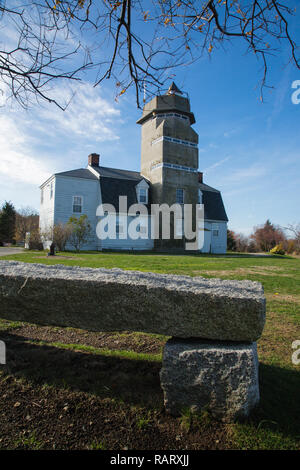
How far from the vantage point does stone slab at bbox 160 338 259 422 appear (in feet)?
6.52

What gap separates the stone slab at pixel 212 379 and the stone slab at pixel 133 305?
11cm

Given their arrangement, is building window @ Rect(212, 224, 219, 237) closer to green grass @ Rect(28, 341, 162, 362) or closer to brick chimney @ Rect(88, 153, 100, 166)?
brick chimney @ Rect(88, 153, 100, 166)

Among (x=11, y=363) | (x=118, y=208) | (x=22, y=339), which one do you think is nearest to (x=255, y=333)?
(x=11, y=363)

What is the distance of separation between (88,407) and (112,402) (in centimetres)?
19

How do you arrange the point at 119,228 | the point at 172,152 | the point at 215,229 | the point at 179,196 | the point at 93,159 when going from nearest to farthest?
the point at 119,228, the point at 172,152, the point at 179,196, the point at 93,159, the point at 215,229

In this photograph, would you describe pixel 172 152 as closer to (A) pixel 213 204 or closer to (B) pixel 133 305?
(A) pixel 213 204

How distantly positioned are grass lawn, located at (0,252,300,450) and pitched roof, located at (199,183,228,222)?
2505cm

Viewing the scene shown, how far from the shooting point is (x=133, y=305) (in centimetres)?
217

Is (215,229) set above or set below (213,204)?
below

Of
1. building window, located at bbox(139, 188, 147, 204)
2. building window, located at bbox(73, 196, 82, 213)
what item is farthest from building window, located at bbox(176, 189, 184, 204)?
building window, located at bbox(73, 196, 82, 213)

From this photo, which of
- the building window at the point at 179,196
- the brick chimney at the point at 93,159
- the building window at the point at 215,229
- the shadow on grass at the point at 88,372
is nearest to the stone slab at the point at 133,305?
the shadow on grass at the point at 88,372

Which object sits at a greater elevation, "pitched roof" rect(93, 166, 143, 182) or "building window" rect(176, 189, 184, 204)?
"pitched roof" rect(93, 166, 143, 182)

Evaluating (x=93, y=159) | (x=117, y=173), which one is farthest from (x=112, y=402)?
(x=93, y=159)
